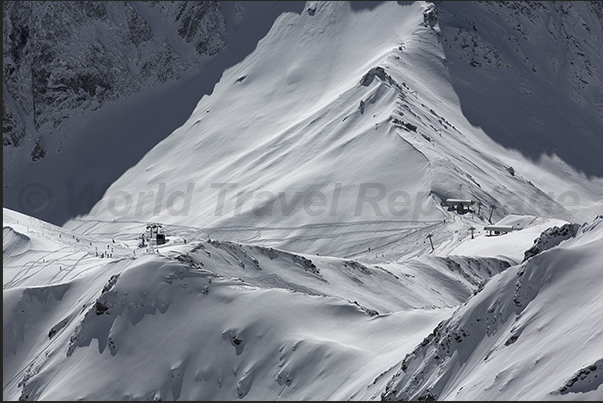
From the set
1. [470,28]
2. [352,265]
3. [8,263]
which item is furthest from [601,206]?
[8,263]

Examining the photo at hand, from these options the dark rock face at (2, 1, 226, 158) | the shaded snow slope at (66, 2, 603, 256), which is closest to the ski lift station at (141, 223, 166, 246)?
the shaded snow slope at (66, 2, 603, 256)

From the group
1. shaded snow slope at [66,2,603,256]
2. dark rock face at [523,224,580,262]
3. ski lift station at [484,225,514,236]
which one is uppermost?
dark rock face at [523,224,580,262]

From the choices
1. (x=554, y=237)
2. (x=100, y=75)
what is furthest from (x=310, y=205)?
(x=100, y=75)

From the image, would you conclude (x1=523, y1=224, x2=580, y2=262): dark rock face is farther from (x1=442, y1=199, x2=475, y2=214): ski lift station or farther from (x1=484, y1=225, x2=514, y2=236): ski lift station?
(x1=442, y1=199, x2=475, y2=214): ski lift station

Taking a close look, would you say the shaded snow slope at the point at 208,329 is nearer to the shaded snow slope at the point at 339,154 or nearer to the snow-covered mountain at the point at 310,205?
the snow-covered mountain at the point at 310,205

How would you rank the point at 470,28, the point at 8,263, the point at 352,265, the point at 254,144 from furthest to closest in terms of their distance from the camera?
the point at 470,28 → the point at 254,144 → the point at 8,263 → the point at 352,265

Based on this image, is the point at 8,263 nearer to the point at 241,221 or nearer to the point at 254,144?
the point at 241,221
